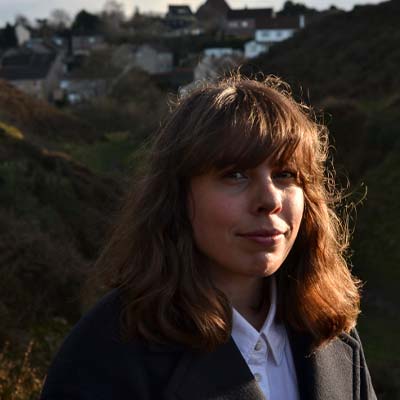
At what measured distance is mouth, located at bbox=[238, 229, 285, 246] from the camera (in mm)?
1813

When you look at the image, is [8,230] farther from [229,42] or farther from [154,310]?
[229,42]

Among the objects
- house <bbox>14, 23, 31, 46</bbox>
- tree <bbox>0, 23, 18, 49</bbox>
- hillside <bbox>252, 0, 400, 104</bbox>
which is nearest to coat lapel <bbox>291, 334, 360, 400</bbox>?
hillside <bbox>252, 0, 400, 104</bbox>

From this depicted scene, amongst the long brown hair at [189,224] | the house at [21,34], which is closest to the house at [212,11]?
the house at [21,34]

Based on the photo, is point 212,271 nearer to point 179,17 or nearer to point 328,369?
point 328,369

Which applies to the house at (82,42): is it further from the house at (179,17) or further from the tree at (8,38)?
the house at (179,17)

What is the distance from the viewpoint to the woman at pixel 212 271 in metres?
1.75

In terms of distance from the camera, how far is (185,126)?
1837mm

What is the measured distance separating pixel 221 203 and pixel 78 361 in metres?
0.50

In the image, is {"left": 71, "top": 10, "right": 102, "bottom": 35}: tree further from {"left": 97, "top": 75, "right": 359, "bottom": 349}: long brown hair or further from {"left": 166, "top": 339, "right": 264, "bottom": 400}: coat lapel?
{"left": 166, "top": 339, "right": 264, "bottom": 400}: coat lapel

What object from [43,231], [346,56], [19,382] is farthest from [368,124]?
[19,382]

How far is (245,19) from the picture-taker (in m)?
77.1

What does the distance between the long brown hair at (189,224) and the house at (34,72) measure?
52.1 meters

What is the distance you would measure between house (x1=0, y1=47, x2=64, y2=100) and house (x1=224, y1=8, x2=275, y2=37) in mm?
20660

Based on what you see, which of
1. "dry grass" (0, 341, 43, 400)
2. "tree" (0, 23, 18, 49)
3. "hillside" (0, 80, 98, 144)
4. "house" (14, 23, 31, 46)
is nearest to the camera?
"dry grass" (0, 341, 43, 400)
